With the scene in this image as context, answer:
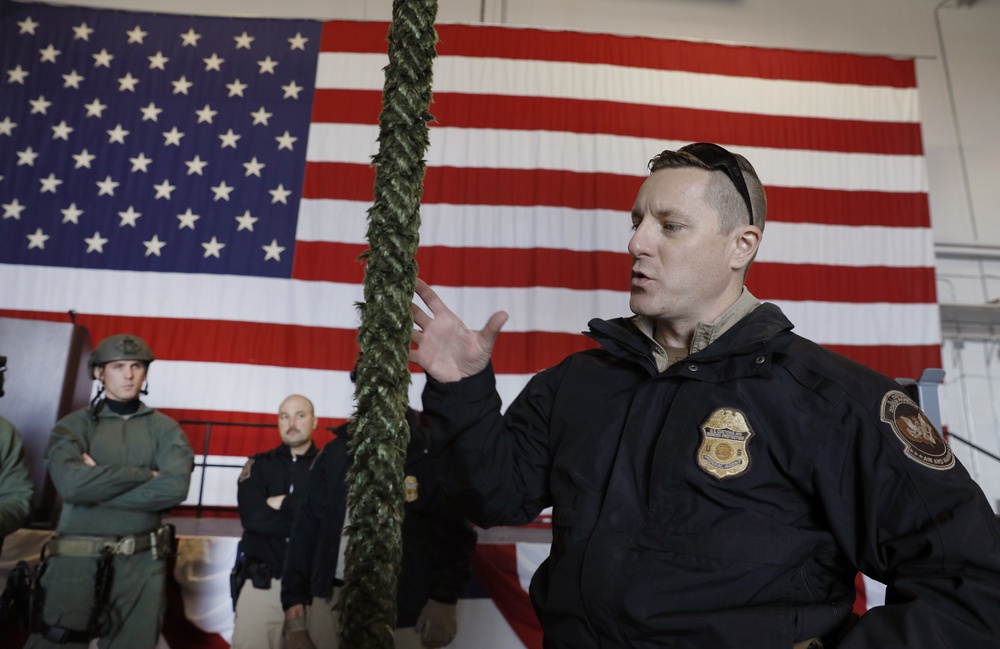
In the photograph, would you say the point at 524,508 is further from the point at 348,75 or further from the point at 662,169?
the point at 348,75

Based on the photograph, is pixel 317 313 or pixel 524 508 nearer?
pixel 524 508

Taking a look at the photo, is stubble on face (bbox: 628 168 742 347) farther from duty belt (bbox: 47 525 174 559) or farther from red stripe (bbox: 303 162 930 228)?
red stripe (bbox: 303 162 930 228)

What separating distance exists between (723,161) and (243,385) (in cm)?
494

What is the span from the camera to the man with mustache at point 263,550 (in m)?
3.49

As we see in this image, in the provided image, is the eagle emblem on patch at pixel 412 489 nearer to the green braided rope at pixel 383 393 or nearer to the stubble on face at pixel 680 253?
the stubble on face at pixel 680 253

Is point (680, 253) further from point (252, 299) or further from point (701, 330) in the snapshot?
point (252, 299)

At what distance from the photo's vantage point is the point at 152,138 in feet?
20.1

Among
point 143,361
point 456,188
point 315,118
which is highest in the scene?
point 315,118

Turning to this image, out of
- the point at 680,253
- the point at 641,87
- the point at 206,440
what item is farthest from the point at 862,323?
the point at 680,253

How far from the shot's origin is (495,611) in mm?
3664

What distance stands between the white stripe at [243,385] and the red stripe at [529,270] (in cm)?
73

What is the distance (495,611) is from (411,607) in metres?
0.82

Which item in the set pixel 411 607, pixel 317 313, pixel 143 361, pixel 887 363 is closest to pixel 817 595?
Result: pixel 411 607

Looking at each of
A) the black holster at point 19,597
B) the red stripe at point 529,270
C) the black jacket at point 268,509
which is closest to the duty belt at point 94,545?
the black holster at point 19,597
